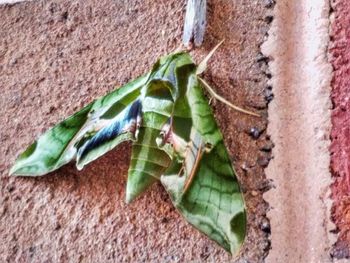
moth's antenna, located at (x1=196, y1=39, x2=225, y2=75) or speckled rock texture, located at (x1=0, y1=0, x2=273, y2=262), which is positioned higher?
moth's antenna, located at (x1=196, y1=39, x2=225, y2=75)

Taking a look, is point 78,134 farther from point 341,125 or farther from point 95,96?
point 341,125

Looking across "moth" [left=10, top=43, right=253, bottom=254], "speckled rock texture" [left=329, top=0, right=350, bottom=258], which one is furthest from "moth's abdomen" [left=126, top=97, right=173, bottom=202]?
"speckled rock texture" [left=329, top=0, right=350, bottom=258]

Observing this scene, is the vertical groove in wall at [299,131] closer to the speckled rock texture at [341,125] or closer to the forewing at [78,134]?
the speckled rock texture at [341,125]

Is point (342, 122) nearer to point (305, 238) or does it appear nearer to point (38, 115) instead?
point (305, 238)

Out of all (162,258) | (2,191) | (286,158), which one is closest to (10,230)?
(2,191)

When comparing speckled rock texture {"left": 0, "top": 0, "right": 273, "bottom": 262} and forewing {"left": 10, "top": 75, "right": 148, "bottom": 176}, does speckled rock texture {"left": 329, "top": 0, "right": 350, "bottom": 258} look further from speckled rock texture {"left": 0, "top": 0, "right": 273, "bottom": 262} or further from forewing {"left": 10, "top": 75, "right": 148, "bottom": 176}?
forewing {"left": 10, "top": 75, "right": 148, "bottom": 176}

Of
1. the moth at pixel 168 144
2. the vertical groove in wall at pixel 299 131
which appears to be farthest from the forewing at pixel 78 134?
the vertical groove in wall at pixel 299 131
